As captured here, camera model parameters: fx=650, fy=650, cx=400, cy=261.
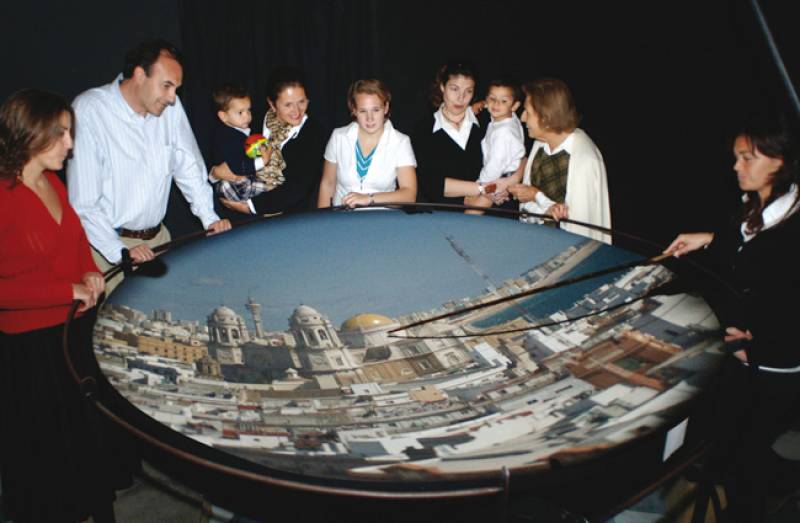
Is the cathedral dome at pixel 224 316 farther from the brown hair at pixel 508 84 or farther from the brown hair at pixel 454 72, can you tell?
the brown hair at pixel 508 84

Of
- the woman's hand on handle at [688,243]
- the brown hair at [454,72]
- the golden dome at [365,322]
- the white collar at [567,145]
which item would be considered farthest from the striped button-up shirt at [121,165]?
the woman's hand on handle at [688,243]

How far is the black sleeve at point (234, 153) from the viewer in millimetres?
5199

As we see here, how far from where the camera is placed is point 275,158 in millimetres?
5191

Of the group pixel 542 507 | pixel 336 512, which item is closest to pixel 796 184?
pixel 542 507

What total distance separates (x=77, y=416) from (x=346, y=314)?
1.54 meters

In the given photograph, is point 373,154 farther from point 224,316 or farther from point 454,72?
point 224,316

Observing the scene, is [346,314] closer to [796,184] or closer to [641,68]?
[796,184]

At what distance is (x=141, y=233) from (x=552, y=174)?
9.20 feet

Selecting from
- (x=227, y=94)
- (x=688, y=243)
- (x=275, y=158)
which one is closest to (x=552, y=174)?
(x=688, y=243)

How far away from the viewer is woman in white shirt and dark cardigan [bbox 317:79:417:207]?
15.5ft

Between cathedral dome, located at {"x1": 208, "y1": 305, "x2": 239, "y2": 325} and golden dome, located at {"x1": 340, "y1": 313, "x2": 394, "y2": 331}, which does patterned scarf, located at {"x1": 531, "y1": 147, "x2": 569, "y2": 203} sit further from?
cathedral dome, located at {"x1": 208, "y1": 305, "x2": 239, "y2": 325}

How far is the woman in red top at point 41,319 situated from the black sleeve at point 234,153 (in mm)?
1836

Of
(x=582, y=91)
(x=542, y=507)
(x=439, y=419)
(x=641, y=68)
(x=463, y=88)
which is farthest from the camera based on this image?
(x=582, y=91)

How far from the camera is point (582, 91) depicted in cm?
599
